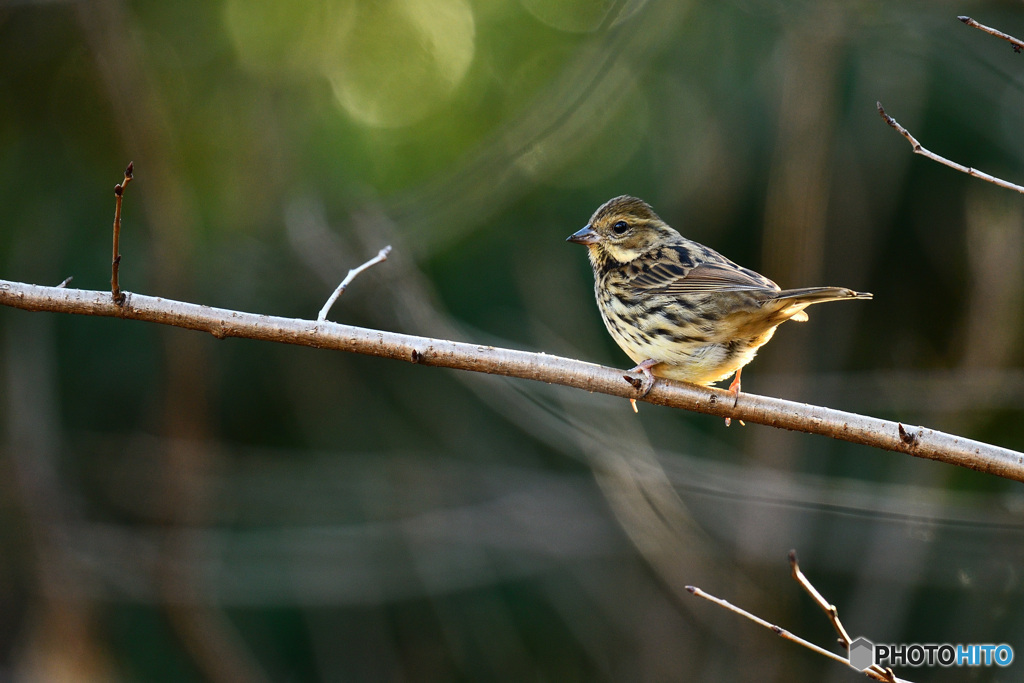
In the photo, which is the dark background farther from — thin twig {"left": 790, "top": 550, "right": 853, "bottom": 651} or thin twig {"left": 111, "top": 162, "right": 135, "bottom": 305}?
thin twig {"left": 790, "top": 550, "right": 853, "bottom": 651}

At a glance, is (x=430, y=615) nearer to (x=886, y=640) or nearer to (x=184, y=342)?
(x=184, y=342)

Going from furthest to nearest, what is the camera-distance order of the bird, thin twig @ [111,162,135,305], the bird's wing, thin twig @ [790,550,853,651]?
the bird's wing, the bird, thin twig @ [111,162,135,305], thin twig @ [790,550,853,651]

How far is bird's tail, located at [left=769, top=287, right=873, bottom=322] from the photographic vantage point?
319 centimetres

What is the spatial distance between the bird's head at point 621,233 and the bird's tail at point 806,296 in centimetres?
111

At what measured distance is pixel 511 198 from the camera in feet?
22.3

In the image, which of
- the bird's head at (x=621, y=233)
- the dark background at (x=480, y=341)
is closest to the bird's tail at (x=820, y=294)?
the bird's head at (x=621, y=233)

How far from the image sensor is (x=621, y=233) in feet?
15.8

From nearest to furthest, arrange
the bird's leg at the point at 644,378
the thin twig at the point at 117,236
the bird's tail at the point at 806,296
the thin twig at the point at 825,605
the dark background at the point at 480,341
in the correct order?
1. the thin twig at the point at 825,605
2. the thin twig at the point at 117,236
3. the bird's tail at the point at 806,296
4. the bird's leg at the point at 644,378
5. the dark background at the point at 480,341

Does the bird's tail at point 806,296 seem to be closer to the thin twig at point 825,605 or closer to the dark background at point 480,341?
the thin twig at point 825,605

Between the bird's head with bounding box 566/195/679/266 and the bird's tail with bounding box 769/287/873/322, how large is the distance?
1108mm

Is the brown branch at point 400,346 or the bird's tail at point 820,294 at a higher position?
the bird's tail at point 820,294

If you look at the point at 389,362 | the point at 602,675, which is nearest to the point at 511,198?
the point at 389,362

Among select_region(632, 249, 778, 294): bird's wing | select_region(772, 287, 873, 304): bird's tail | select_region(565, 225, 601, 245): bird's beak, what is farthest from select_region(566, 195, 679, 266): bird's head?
select_region(772, 287, 873, 304): bird's tail

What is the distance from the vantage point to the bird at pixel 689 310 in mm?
3811
